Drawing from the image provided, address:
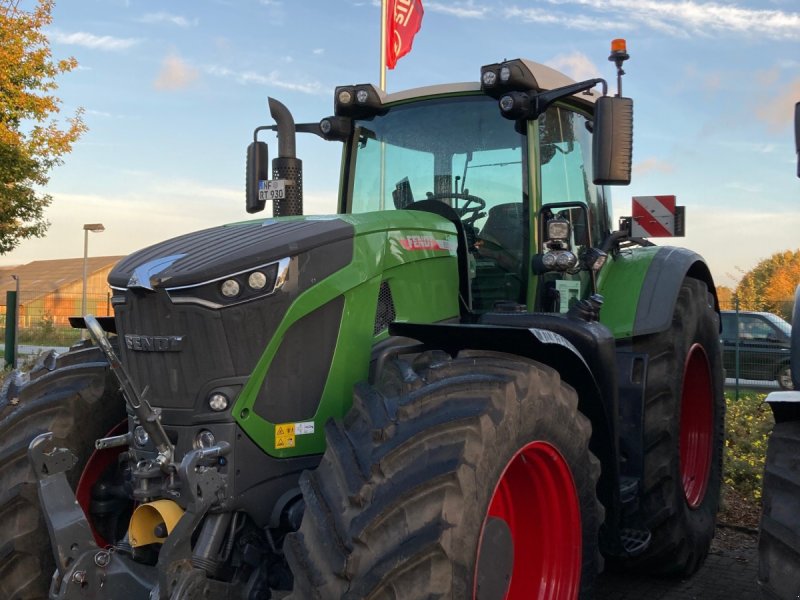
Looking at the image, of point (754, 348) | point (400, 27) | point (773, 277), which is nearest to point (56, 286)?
point (773, 277)

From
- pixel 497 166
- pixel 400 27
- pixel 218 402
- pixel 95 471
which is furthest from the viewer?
pixel 400 27

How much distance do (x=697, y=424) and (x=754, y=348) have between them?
10591 mm

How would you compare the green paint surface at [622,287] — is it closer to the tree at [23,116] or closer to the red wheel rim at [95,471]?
the red wheel rim at [95,471]

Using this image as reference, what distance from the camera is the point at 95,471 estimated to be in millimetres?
3643

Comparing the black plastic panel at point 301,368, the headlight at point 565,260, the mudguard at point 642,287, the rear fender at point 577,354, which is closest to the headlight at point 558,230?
the headlight at point 565,260

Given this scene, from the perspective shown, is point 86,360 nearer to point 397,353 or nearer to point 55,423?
point 55,423

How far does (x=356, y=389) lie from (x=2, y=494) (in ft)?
5.31

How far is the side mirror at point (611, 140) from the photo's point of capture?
3.80 m

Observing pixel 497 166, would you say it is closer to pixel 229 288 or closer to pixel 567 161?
pixel 567 161

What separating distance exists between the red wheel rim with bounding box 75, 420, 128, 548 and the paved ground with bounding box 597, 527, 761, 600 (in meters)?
2.64

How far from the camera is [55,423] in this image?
3543mm

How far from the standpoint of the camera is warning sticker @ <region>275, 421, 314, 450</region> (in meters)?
3.05

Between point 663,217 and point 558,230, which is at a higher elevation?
point 663,217

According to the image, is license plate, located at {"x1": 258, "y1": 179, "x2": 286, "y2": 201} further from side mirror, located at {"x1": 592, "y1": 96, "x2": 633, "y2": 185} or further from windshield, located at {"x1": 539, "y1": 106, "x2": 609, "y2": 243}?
side mirror, located at {"x1": 592, "y1": 96, "x2": 633, "y2": 185}
